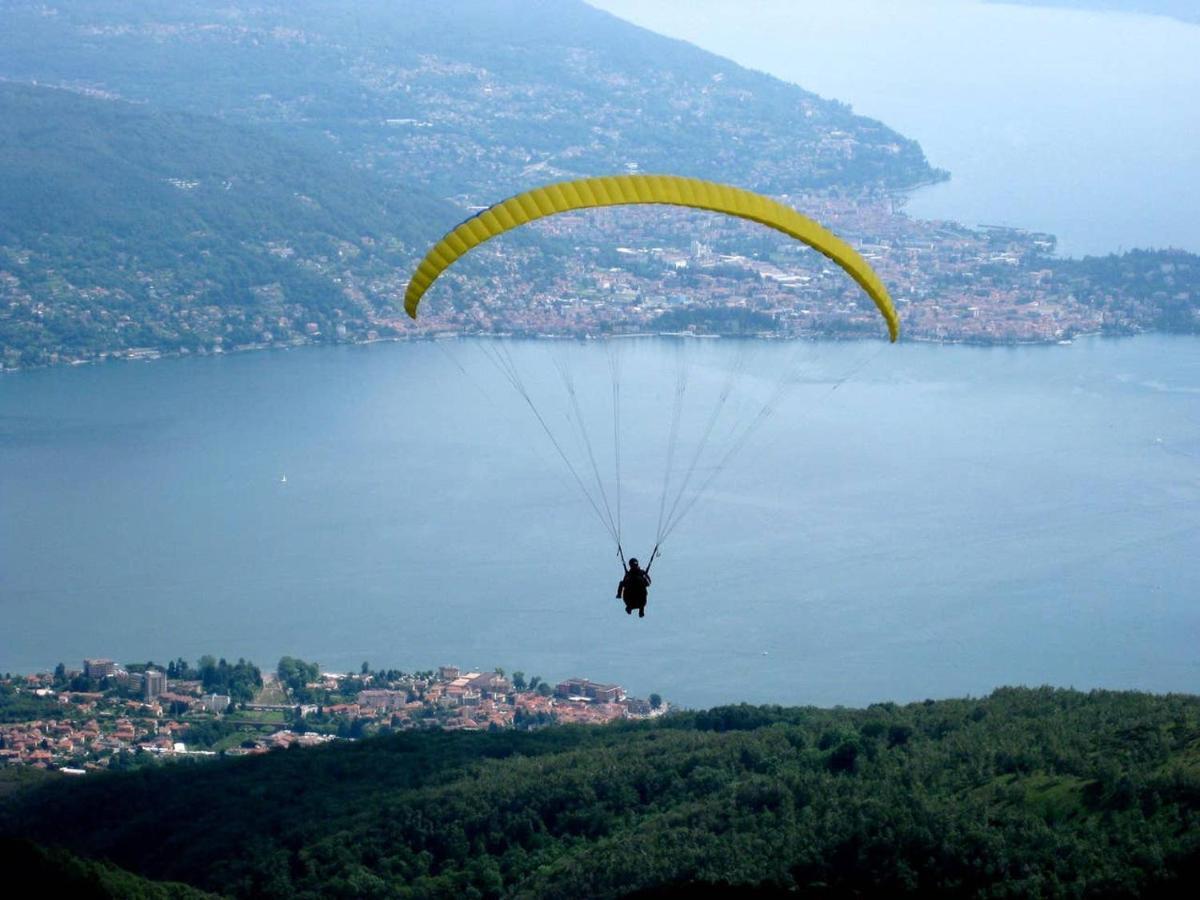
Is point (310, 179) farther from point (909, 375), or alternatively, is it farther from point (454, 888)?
point (454, 888)

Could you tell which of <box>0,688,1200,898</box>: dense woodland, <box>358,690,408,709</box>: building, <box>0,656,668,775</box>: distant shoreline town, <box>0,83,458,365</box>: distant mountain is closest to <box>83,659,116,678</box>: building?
<box>0,656,668,775</box>: distant shoreline town

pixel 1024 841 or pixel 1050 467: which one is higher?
pixel 1050 467

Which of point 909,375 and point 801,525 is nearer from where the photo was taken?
point 801,525

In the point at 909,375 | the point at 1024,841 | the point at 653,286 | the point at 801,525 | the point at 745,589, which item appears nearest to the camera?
the point at 1024,841

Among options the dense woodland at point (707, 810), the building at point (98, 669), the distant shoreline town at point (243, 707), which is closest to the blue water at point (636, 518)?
the distant shoreline town at point (243, 707)

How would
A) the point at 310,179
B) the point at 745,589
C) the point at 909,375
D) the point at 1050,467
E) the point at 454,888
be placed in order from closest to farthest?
1. the point at 454,888
2. the point at 745,589
3. the point at 1050,467
4. the point at 909,375
5. the point at 310,179

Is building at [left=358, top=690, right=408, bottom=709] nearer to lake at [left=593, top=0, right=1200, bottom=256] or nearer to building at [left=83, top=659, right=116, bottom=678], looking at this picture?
building at [left=83, top=659, right=116, bottom=678]

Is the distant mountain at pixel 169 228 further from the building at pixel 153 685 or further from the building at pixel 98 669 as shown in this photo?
the building at pixel 153 685

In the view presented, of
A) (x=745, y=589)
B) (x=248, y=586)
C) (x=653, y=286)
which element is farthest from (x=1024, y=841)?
(x=653, y=286)
